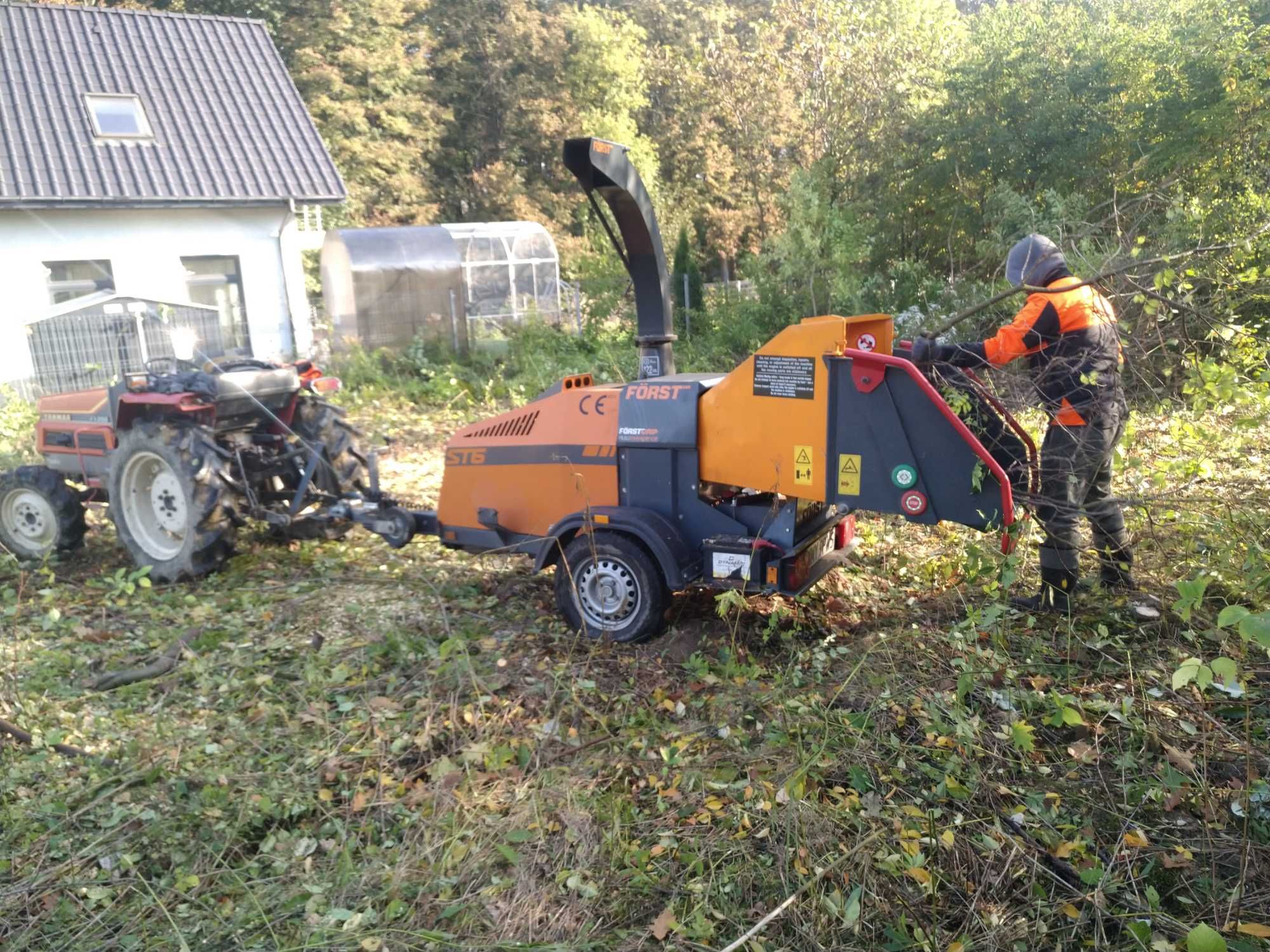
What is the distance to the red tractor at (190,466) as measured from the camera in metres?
6.27

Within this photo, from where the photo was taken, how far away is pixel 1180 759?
340cm

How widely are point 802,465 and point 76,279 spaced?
13605 millimetres

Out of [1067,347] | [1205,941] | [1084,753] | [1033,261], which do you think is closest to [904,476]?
[1067,347]

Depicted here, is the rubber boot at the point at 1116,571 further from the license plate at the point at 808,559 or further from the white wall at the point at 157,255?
the white wall at the point at 157,255

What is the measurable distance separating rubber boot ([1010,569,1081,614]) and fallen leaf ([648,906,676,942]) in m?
2.67

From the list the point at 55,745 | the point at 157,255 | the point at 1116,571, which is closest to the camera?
the point at 55,745

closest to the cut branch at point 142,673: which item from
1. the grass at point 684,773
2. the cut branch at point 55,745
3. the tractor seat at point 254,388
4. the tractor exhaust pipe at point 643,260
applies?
the grass at point 684,773

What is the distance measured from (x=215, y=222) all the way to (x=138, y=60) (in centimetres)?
322

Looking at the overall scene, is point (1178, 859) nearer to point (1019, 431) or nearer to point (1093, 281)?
point (1019, 431)

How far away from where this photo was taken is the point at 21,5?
15531 millimetres

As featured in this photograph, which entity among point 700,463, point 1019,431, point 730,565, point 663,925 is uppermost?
point 1019,431

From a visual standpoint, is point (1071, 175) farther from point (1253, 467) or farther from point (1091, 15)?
point (1253, 467)

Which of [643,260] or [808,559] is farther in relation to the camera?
[643,260]

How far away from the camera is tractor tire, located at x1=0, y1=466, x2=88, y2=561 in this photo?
696cm
